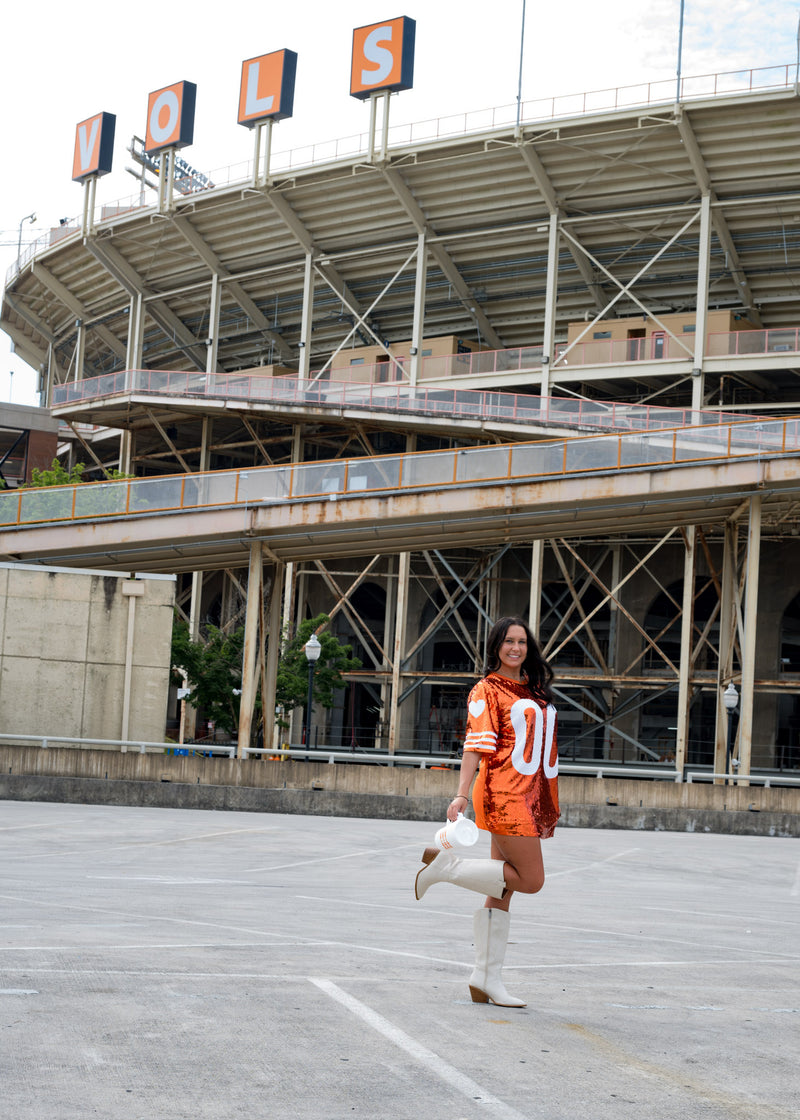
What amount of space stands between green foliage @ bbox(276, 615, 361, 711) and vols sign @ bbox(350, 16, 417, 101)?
1862 cm

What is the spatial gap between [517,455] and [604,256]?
2083 cm

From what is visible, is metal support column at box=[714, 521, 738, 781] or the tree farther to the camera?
the tree

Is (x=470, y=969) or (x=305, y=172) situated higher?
(x=305, y=172)

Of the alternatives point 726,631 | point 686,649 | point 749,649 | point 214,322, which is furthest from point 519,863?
point 214,322

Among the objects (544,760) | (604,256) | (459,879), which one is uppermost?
(604,256)

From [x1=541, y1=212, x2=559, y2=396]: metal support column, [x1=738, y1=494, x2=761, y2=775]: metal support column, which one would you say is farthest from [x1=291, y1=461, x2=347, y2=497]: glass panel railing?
[x1=541, y1=212, x2=559, y2=396]: metal support column

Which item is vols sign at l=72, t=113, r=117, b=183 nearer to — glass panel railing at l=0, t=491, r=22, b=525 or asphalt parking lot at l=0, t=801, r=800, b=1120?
glass panel railing at l=0, t=491, r=22, b=525

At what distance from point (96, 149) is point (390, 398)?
63.8 feet

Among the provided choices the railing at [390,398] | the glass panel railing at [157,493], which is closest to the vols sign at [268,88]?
the railing at [390,398]

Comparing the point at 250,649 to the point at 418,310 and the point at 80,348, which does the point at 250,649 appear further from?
the point at 80,348

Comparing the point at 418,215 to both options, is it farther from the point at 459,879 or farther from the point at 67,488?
the point at 459,879

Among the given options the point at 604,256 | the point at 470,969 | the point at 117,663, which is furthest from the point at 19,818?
the point at 604,256

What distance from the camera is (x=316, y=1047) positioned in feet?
13.9

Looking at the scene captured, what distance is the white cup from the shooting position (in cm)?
507
